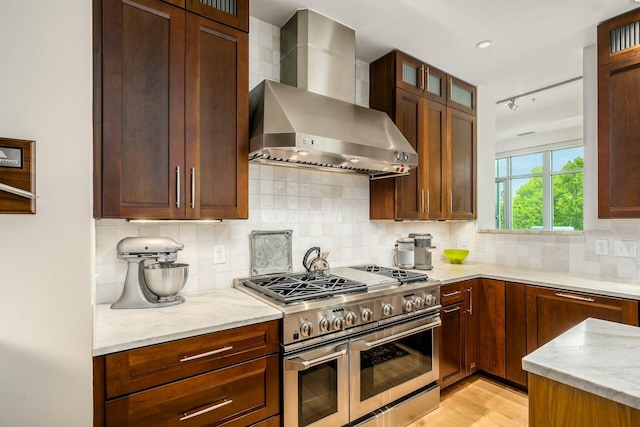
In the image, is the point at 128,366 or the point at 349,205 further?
the point at 349,205

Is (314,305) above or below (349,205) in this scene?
below

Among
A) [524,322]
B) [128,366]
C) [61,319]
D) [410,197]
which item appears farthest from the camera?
[410,197]

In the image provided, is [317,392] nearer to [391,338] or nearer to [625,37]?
[391,338]

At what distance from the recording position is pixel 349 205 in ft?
8.60

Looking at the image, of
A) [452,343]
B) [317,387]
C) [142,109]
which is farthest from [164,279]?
[452,343]

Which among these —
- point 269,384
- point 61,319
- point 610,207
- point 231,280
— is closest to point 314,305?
point 269,384

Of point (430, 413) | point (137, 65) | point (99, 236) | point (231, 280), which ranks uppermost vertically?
point (137, 65)

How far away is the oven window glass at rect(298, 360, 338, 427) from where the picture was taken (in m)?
1.60

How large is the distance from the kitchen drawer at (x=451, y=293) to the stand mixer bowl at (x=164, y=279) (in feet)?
5.69

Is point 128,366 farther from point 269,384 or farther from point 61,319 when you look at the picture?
point 269,384

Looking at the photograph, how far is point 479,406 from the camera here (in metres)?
2.28

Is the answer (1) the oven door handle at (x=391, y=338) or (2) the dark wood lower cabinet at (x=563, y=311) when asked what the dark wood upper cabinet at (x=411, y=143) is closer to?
(1) the oven door handle at (x=391, y=338)

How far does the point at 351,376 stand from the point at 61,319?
135 centimetres

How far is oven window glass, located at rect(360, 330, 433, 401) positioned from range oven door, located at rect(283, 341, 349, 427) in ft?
0.50
